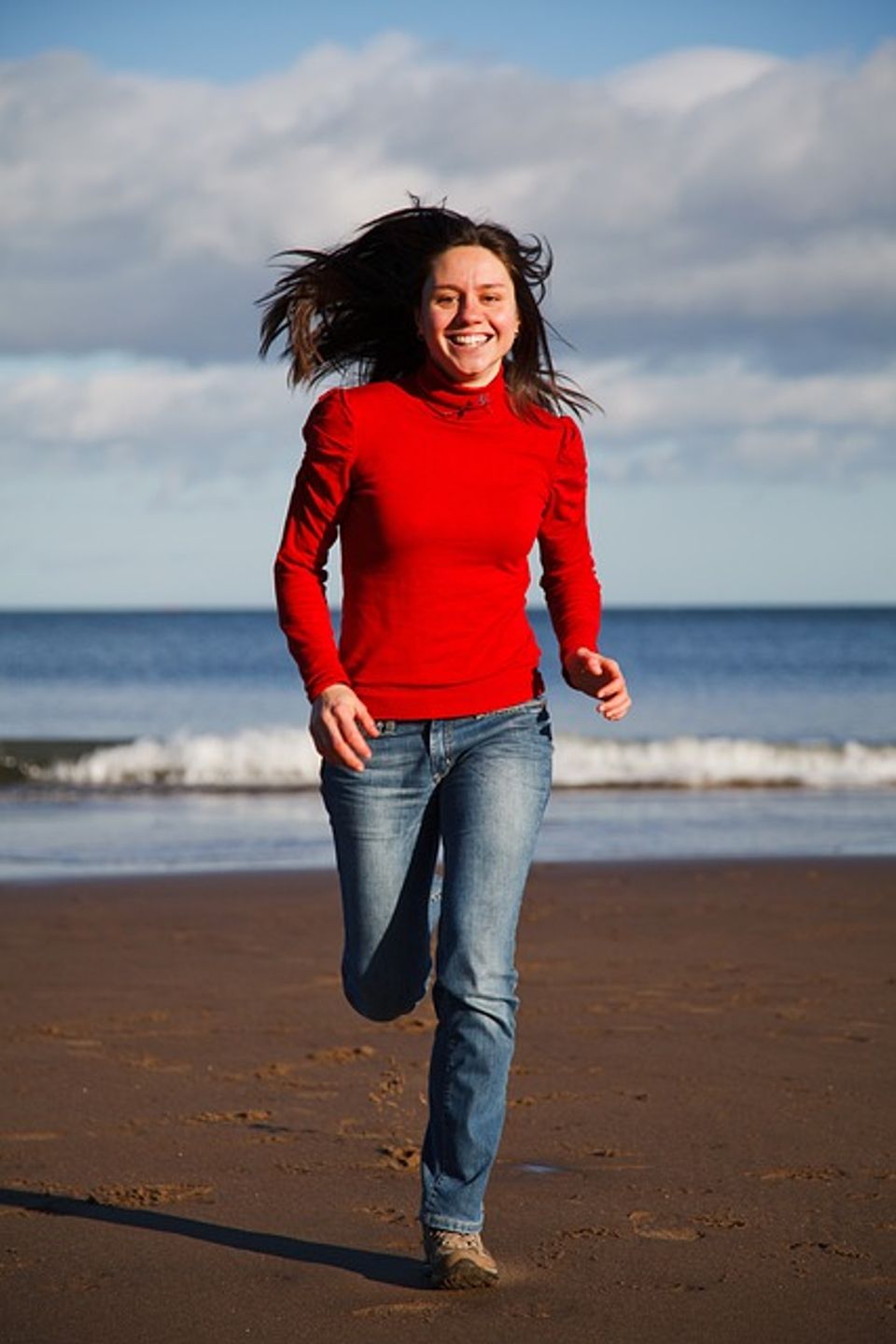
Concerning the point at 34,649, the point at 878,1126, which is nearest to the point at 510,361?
the point at 878,1126

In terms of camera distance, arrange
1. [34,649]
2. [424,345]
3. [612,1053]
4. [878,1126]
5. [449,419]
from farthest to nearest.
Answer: [34,649] < [612,1053] < [878,1126] < [424,345] < [449,419]

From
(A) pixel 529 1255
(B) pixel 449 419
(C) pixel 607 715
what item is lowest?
(A) pixel 529 1255

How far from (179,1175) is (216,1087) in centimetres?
92

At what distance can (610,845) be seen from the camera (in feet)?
42.4

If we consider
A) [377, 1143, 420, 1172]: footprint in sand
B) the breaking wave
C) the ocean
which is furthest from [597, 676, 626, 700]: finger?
the breaking wave

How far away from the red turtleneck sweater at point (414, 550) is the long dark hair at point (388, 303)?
0.25 m

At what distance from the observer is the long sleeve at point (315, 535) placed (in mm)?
3809

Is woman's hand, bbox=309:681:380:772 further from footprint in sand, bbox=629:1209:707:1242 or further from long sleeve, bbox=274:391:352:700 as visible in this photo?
footprint in sand, bbox=629:1209:707:1242

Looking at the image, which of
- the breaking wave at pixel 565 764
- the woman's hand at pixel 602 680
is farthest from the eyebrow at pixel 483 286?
the breaking wave at pixel 565 764

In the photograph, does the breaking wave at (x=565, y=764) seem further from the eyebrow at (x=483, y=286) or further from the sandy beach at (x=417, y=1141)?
the eyebrow at (x=483, y=286)

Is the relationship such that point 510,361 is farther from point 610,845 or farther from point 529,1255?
point 610,845

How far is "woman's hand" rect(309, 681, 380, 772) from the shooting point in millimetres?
3646

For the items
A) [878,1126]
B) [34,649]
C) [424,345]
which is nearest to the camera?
[424,345]

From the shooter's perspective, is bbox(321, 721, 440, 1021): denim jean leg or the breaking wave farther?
the breaking wave
